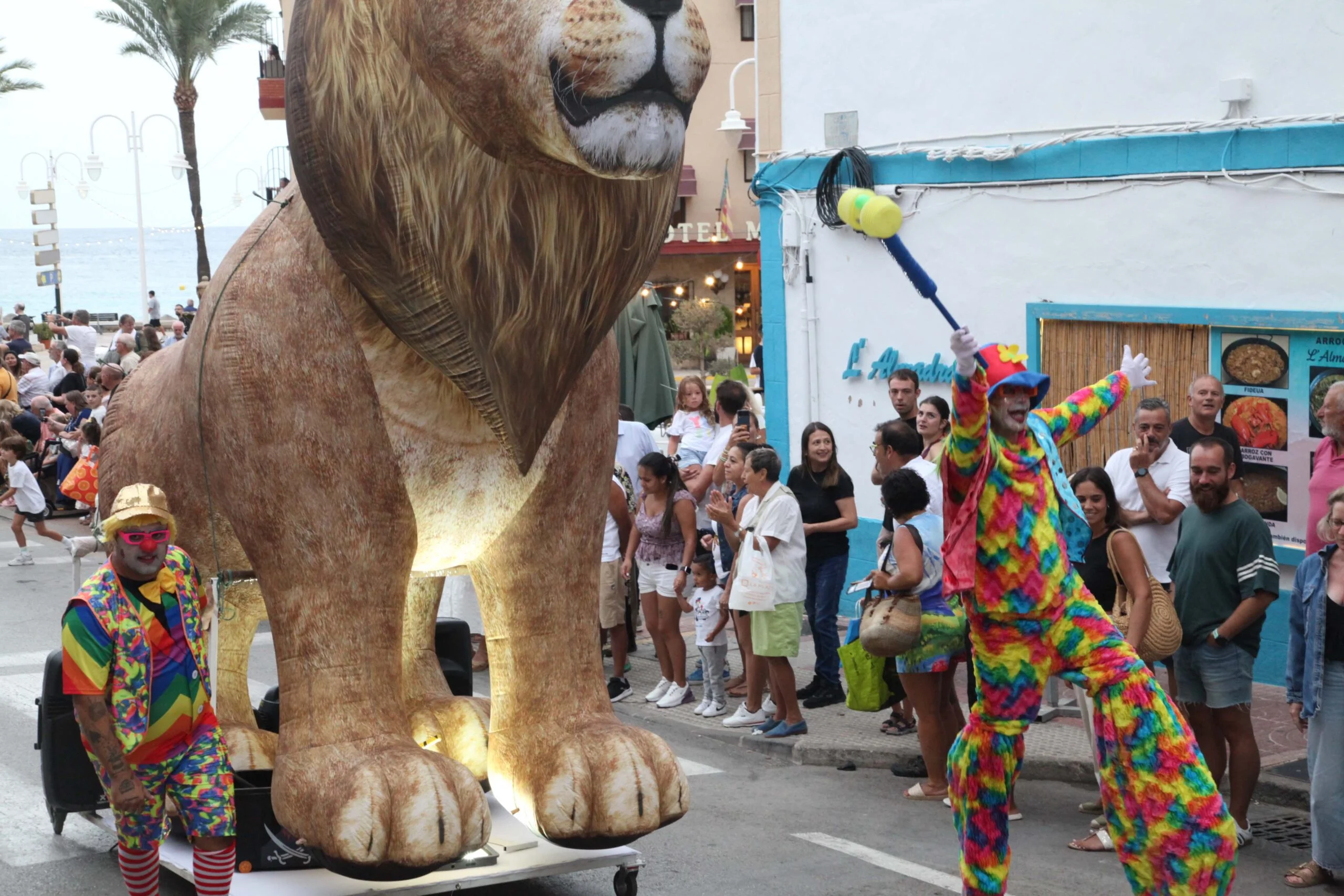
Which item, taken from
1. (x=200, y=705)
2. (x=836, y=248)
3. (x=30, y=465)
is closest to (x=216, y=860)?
(x=200, y=705)

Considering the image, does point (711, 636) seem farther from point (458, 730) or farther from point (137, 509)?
point (137, 509)

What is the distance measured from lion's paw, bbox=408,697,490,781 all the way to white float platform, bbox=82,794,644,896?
0.25m

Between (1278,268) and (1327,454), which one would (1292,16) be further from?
(1327,454)

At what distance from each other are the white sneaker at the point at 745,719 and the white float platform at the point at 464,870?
2924mm

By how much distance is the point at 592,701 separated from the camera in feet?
14.0

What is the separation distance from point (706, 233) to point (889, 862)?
83.7ft

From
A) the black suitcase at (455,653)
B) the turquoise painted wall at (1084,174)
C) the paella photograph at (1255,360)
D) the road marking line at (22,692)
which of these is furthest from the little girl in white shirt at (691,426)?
the black suitcase at (455,653)

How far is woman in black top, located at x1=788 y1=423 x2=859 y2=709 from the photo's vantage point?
26.5 ft

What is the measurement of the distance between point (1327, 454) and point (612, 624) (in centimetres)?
385

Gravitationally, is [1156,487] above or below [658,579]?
above

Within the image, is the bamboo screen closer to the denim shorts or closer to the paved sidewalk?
the paved sidewalk

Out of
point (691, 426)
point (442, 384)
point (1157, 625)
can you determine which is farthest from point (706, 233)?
point (442, 384)

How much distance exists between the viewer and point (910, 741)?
7516mm

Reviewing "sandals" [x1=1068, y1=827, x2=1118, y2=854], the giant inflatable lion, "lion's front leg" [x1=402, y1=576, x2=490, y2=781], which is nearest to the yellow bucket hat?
the giant inflatable lion
